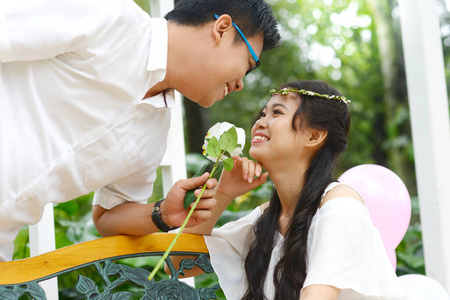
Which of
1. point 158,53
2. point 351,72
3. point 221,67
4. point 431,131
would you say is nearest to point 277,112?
point 221,67

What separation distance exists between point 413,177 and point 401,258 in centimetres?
478

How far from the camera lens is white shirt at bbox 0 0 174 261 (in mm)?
1745

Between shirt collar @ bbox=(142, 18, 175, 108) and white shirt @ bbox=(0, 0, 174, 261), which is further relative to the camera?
shirt collar @ bbox=(142, 18, 175, 108)

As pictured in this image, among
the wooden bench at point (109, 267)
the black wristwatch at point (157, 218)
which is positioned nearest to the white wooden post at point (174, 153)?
the wooden bench at point (109, 267)

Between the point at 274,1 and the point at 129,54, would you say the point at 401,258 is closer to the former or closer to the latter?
the point at 129,54

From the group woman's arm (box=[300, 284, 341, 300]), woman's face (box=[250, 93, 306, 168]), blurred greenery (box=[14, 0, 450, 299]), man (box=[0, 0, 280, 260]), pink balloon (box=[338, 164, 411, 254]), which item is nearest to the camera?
man (box=[0, 0, 280, 260])

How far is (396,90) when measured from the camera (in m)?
9.03

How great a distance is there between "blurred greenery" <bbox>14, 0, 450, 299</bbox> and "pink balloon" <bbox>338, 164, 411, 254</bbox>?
12.5 feet

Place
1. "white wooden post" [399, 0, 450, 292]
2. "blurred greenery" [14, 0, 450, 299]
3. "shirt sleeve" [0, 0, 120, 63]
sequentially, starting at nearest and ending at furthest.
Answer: "shirt sleeve" [0, 0, 120, 63] < "white wooden post" [399, 0, 450, 292] < "blurred greenery" [14, 0, 450, 299]

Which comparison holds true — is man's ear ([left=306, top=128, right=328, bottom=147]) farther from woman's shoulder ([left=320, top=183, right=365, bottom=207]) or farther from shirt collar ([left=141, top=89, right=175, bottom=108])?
shirt collar ([left=141, top=89, right=175, bottom=108])

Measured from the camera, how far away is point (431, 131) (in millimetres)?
3318

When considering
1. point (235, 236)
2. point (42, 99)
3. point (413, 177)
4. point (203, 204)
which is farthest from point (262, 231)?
point (413, 177)

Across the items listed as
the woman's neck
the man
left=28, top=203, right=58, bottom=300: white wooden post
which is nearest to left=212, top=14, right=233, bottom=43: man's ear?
the man

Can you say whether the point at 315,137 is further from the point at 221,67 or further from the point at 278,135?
the point at 221,67
